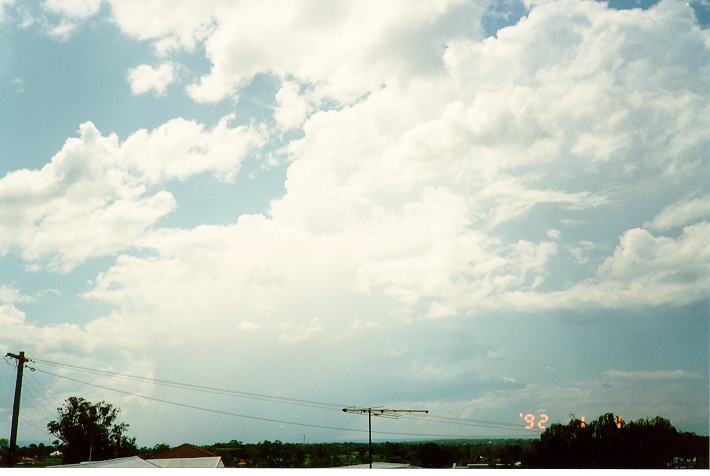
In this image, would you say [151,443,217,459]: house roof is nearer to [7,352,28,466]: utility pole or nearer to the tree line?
the tree line

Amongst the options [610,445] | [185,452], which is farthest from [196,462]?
[610,445]

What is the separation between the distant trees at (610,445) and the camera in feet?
115

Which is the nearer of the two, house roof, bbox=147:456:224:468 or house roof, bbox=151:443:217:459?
house roof, bbox=147:456:224:468

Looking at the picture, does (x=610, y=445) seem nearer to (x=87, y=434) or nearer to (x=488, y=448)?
(x=488, y=448)

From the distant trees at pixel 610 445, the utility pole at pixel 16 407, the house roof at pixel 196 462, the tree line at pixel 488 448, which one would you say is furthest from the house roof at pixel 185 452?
the distant trees at pixel 610 445

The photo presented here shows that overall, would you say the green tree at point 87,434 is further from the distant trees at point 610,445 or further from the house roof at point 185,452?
the distant trees at point 610,445

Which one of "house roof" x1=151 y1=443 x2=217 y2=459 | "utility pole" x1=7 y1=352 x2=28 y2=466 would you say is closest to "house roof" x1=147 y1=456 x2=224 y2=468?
"utility pole" x1=7 y1=352 x2=28 y2=466

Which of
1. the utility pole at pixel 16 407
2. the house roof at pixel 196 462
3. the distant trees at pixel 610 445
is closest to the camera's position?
the utility pole at pixel 16 407

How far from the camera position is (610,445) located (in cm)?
3731

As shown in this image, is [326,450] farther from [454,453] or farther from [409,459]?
[454,453]

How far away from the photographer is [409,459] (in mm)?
39250

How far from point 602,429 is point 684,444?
576 cm

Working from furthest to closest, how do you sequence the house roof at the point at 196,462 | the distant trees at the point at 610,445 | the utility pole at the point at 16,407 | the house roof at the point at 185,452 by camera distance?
the distant trees at the point at 610,445 → the house roof at the point at 185,452 → the house roof at the point at 196,462 → the utility pole at the point at 16,407

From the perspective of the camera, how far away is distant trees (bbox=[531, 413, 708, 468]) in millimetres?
34900
